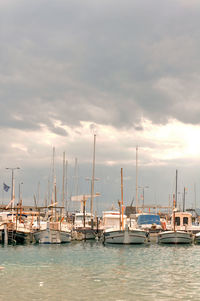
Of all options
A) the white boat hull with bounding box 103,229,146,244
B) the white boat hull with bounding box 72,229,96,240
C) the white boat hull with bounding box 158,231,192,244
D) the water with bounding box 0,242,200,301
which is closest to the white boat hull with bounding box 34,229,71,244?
the white boat hull with bounding box 103,229,146,244

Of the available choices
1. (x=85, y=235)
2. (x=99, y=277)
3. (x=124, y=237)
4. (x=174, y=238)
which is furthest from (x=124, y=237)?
(x=99, y=277)

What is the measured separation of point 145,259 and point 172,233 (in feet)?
55.5

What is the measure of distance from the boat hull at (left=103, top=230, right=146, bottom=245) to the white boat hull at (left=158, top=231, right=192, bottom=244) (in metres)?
3.85

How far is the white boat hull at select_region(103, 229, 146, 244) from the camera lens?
4834cm

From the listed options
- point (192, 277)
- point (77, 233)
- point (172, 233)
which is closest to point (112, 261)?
point (192, 277)

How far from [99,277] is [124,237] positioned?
77.1 ft

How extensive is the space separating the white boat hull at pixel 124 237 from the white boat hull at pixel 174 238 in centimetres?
385

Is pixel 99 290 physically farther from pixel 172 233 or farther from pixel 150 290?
pixel 172 233

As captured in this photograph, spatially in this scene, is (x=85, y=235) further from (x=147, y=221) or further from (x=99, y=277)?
(x=99, y=277)

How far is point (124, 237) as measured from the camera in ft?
158

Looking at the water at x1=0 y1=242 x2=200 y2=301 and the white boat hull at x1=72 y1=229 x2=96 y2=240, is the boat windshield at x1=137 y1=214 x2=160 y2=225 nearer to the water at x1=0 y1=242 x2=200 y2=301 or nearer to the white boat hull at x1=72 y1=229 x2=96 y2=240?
the white boat hull at x1=72 y1=229 x2=96 y2=240

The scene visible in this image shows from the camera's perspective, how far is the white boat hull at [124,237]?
48344 millimetres

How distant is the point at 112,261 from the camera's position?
33781 mm

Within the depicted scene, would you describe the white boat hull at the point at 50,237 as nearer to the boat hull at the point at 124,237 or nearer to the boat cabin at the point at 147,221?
the boat hull at the point at 124,237
